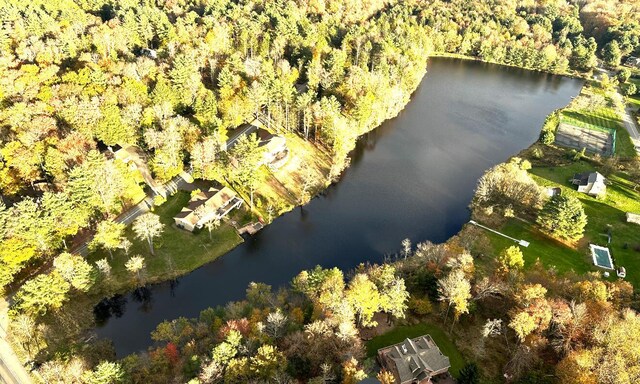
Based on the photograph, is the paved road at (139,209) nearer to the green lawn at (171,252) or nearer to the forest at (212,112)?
the forest at (212,112)

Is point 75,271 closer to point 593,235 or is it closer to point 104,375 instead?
point 104,375

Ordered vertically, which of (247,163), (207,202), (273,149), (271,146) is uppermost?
(247,163)

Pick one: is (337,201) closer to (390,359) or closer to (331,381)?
(390,359)

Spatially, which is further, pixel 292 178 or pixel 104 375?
pixel 292 178

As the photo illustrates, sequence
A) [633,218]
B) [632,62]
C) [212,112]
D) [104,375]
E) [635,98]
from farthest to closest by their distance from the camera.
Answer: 1. [632,62]
2. [635,98]
3. [212,112]
4. [633,218]
5. [104,375]

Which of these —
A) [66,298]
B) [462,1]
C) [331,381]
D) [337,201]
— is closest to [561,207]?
[337,201]

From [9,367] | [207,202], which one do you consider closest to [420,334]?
[207,202]
